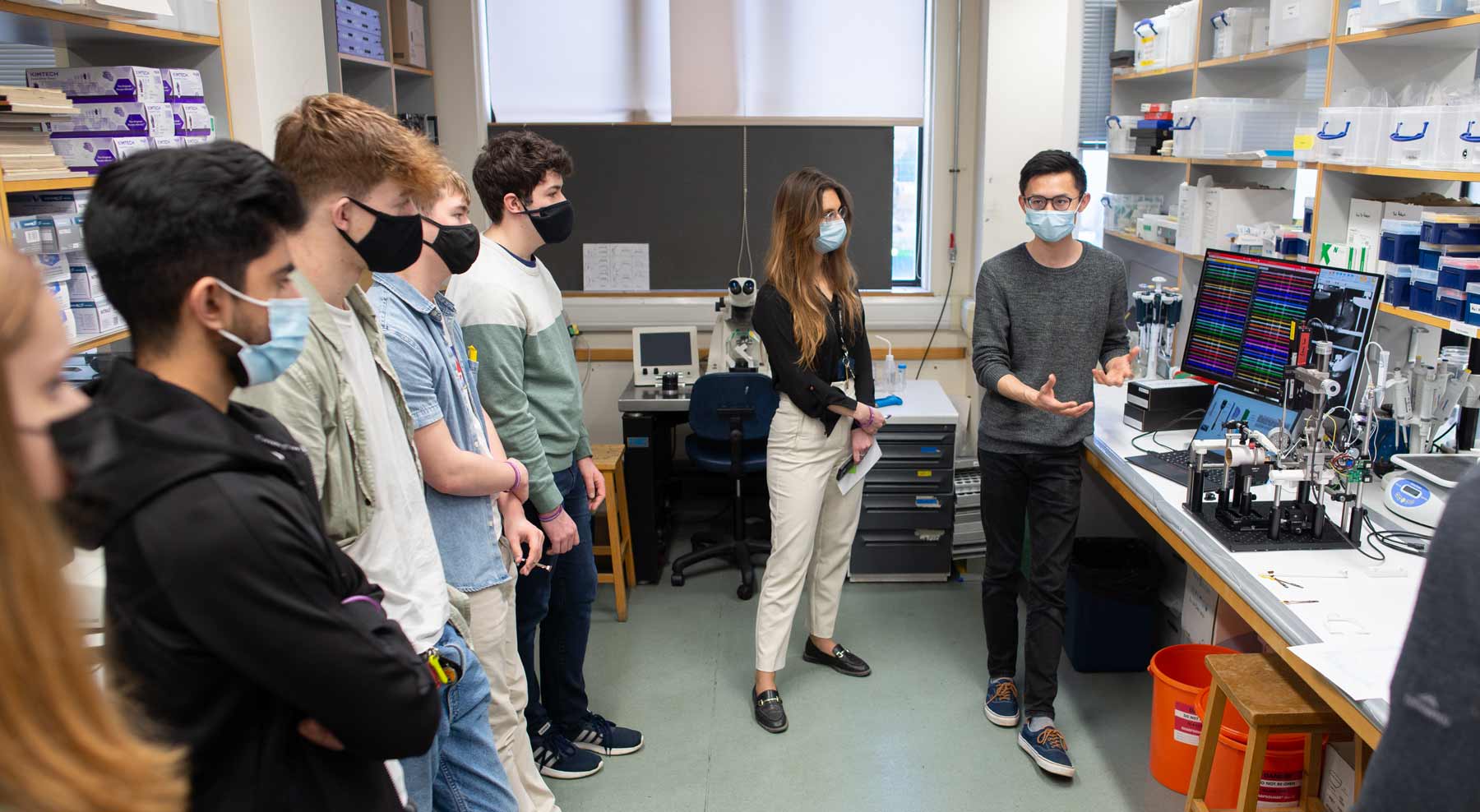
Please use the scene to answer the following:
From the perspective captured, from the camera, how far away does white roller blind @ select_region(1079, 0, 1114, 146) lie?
4.69 meters

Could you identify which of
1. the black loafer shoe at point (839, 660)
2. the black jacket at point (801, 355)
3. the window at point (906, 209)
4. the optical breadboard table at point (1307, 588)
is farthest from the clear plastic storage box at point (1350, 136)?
the window at point (906, 209)

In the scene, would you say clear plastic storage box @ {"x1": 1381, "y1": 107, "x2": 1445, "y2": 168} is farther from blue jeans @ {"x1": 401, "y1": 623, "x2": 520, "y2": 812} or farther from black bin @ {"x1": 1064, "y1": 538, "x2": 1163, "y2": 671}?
blue jeans @ {"x1": 401, "y1": 623, "x2": 520, "y2": 812}

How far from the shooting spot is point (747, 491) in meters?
4.84

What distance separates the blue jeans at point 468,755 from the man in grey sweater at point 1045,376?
156cm

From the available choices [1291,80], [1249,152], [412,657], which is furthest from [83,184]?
[1291,80]

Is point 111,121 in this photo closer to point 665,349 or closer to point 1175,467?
point 665,349

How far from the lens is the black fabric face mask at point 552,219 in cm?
242

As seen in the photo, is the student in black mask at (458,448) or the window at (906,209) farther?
the window at (906,209)

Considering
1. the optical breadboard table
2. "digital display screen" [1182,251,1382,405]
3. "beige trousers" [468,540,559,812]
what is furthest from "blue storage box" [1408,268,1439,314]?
"beige trousers" [468,540,559,812]

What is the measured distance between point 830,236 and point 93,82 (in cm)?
183

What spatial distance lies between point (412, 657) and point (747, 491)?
372 centimetres

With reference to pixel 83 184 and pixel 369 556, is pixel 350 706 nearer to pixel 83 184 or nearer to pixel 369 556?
pixel 369 556

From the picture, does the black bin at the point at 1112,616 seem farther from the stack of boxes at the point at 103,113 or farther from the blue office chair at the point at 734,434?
the stack of boxes at the point at 103,113

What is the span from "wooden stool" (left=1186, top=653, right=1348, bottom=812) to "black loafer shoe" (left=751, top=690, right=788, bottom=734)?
1.14m
